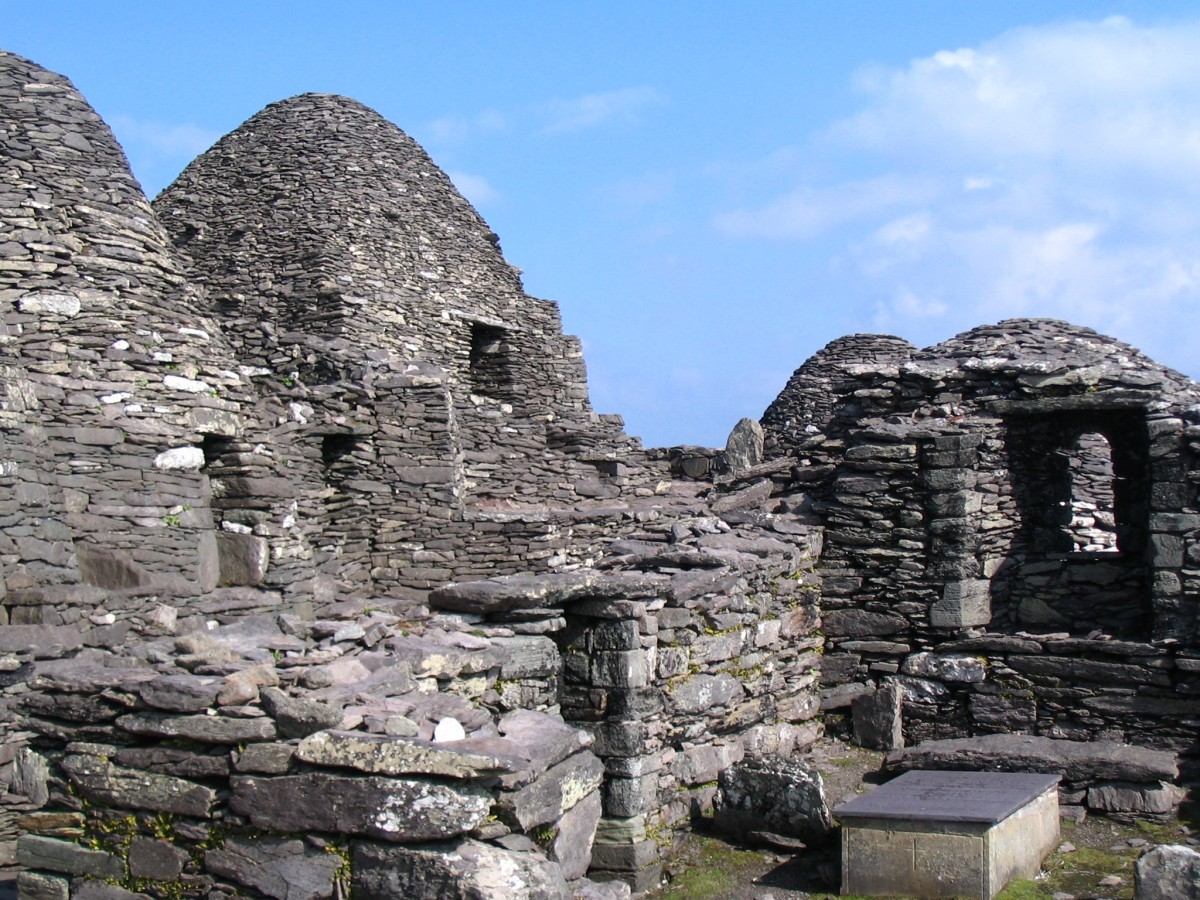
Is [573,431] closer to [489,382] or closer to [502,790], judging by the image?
[489,382]

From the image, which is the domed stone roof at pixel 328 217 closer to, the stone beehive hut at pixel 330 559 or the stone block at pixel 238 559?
the stone beehive hut at pixel 330 559

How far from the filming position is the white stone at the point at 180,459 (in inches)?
489

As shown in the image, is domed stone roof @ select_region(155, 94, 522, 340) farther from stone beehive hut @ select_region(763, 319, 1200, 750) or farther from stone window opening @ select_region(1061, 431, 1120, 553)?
stone beehive hut @ select_region(763, 319, 1200, 750)

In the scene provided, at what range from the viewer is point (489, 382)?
25000mm

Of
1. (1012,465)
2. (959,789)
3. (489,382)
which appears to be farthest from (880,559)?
(489,382)

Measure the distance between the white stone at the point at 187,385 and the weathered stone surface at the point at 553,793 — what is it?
820cm

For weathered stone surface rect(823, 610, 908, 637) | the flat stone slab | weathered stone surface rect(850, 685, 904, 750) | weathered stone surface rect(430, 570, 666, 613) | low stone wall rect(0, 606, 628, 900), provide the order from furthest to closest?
1. weathered stone surface rect(823, 610, 908, 637)
2. weathered stone surface rect(850, 685, 904, 750)
3. weathered stone surface rect(430, 570, 666, 613)
4. the flat stone slab
5. low stone wall rect(0, 606, 628, 900)

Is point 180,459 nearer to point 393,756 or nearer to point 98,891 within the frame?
point 98,891

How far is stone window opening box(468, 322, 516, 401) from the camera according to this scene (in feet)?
81.3

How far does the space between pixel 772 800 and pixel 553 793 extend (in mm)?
2642

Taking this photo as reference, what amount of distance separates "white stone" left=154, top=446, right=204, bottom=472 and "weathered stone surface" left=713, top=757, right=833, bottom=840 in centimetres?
728

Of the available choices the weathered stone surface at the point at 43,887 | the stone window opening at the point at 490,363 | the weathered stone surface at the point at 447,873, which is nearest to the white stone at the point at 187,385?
the weathered stone surface at the point at 43,887

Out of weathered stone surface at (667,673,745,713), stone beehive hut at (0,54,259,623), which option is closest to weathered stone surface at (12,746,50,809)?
stone beehive hut at (0,54,259,623)

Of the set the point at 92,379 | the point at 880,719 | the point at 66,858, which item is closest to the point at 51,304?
the point at 92,379
